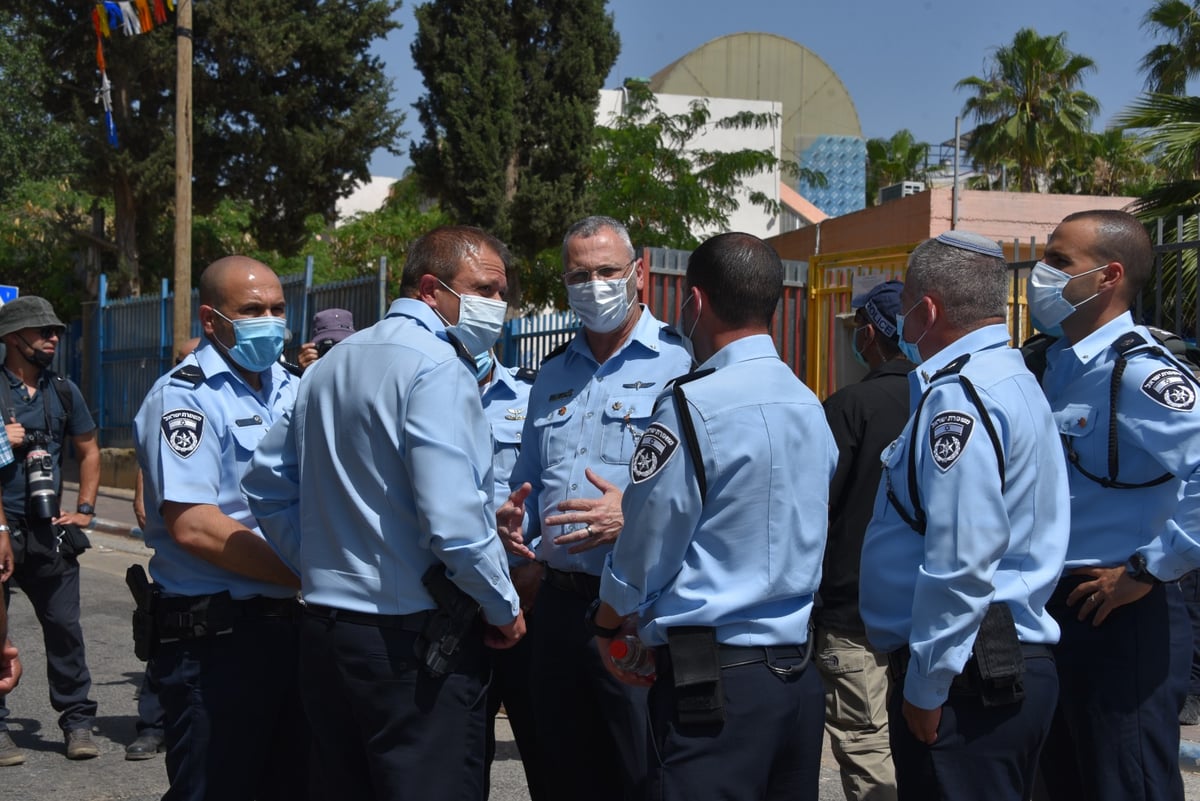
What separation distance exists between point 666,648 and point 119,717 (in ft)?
15.0

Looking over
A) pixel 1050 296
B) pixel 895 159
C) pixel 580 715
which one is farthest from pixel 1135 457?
pixel 895 159

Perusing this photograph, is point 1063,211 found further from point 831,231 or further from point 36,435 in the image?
point 36,435

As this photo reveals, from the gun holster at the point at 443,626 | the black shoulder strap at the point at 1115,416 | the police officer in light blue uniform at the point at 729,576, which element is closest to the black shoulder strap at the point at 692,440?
the police officer in light blue uniform at the point at 729,576

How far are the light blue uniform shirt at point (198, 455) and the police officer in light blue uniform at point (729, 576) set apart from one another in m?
1.36

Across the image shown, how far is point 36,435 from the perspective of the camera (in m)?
5.90

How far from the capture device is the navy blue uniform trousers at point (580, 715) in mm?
3529

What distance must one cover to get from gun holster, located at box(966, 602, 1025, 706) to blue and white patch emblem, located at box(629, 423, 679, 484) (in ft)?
2.67

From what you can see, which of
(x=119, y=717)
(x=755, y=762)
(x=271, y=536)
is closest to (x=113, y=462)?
(x=119, y=717)

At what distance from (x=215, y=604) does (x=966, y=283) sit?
2303 mm

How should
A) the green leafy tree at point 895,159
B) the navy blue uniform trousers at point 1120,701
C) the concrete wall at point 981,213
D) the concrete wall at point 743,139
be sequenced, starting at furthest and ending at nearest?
the green leafy tree at point 895,159, the concrete wall at point 743,139, the concrete wall at point 981,213, the navy blue uniform trousers at point 1120,701

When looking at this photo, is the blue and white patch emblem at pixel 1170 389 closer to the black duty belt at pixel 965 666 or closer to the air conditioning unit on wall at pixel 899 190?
the black duty belt at pixel 965 666

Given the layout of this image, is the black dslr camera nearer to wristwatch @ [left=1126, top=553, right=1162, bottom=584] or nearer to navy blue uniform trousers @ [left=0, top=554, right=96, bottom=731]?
navy blue uniform trousers @ [left=0, top=554, right=96, bottom=731]

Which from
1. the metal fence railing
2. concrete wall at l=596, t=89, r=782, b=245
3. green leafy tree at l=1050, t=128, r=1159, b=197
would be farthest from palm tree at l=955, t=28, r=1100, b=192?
the metal fence railing

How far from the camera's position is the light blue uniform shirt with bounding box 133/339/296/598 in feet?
11.5
